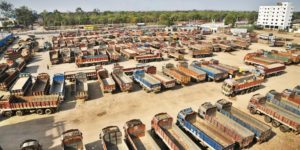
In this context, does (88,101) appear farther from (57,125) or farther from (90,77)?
(90,77)

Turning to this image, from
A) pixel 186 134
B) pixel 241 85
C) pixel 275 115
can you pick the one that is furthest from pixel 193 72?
pixel 186 134

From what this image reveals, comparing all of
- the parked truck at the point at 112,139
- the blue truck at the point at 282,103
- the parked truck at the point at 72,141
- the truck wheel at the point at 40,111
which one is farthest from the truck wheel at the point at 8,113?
the blue truck at the point at 282,103

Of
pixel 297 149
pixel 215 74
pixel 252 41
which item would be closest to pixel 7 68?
pixel 215 74

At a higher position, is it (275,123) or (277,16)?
(277,16)

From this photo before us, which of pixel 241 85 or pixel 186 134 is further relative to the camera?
pixel 241 85

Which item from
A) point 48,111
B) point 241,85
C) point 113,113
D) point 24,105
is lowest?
point 113,113

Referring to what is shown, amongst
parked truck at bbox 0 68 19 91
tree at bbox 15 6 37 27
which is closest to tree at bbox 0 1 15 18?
tree at bbox 15 6 37 27

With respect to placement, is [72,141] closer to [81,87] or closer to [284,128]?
[81,87]
